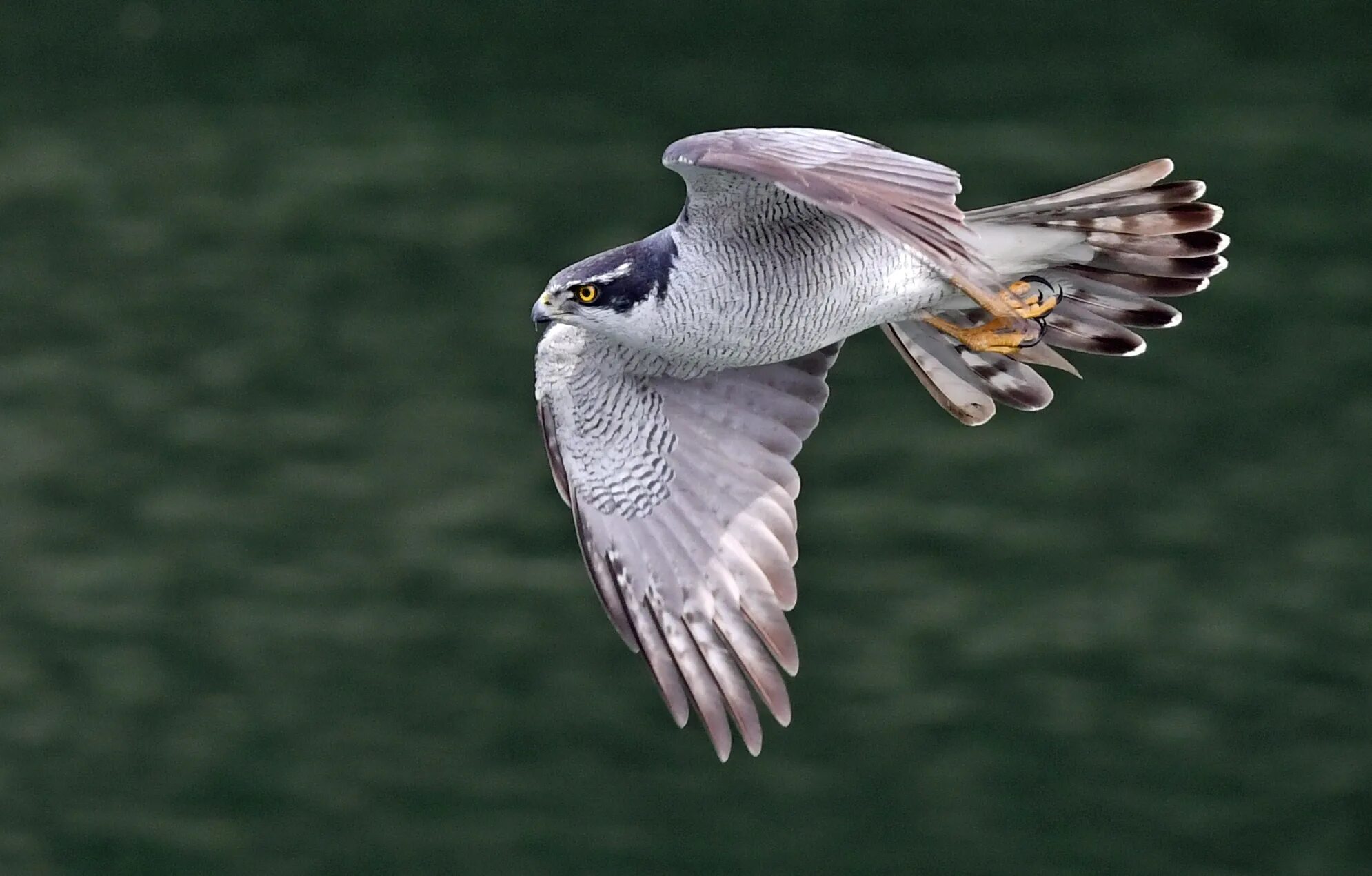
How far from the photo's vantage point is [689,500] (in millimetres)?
6414

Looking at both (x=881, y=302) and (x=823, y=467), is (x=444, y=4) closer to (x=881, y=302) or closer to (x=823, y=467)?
(x=823, y=467)

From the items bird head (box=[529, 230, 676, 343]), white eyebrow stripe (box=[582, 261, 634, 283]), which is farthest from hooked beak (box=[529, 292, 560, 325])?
white eyebrow stripe (box=[582, 261, 634, 283])

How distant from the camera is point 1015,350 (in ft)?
20.7

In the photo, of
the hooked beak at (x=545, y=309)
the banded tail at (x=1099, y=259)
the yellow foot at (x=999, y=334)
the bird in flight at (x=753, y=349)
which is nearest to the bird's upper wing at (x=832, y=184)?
the bird in flight at (x=753, y=349)

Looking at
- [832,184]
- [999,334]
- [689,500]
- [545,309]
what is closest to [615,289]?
[545,309]

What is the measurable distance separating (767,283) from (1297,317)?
16.3ft

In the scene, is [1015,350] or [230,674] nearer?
[1015,350]

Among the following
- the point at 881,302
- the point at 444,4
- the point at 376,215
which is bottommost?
the point at 376,215

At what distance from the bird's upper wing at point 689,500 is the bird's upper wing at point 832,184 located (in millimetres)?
893

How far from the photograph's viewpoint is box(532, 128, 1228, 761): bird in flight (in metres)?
A: 5.63

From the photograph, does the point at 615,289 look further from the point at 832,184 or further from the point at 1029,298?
the point at 1029,298

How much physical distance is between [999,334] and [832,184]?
4.41 ft

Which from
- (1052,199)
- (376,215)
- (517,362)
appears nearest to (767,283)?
(1052,199)

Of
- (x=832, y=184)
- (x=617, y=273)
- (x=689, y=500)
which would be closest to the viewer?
(x=832, y=184)
